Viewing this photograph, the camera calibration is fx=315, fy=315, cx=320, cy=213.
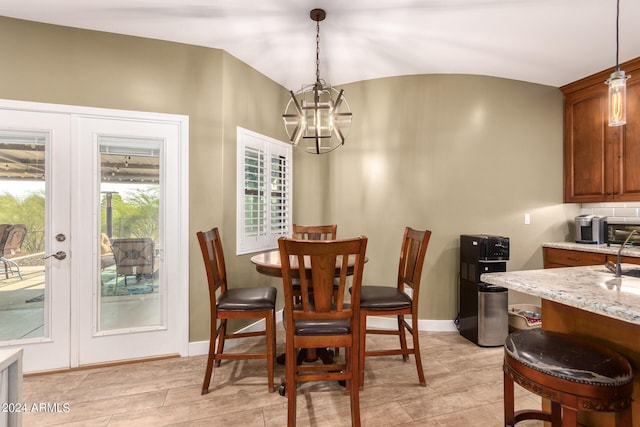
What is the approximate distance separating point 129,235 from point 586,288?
301cm

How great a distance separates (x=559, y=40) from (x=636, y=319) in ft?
8.79

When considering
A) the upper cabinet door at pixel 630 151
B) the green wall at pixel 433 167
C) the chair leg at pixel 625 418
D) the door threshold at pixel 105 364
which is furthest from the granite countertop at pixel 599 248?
the door threshold at pixel 105 364

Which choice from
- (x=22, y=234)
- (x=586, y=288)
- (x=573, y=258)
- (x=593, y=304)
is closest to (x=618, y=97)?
(x=586, y=288)

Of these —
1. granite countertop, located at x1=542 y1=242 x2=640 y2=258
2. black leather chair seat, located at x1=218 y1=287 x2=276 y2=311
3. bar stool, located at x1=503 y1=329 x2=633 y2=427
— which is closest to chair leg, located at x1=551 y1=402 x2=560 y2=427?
bar stool, located at x1=503 y1=329 x2=633 y2=427

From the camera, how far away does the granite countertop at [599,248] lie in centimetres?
271

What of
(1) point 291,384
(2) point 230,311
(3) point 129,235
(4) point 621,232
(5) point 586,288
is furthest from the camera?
(4) point 621,232

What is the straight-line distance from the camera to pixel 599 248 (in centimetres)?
292

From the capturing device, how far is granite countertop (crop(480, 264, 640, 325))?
1.02m

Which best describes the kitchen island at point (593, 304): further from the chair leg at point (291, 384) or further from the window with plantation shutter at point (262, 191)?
the window with plantation shutter at point (262, 191)

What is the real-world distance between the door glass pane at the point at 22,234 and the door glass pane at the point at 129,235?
1.32 ft

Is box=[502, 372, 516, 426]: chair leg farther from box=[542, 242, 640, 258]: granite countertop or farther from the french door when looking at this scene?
the french door

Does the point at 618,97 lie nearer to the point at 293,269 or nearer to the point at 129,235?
the point at 293,269

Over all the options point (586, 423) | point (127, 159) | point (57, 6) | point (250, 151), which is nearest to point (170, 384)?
point (127, 159)


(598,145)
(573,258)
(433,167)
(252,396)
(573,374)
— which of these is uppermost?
(598,145)
